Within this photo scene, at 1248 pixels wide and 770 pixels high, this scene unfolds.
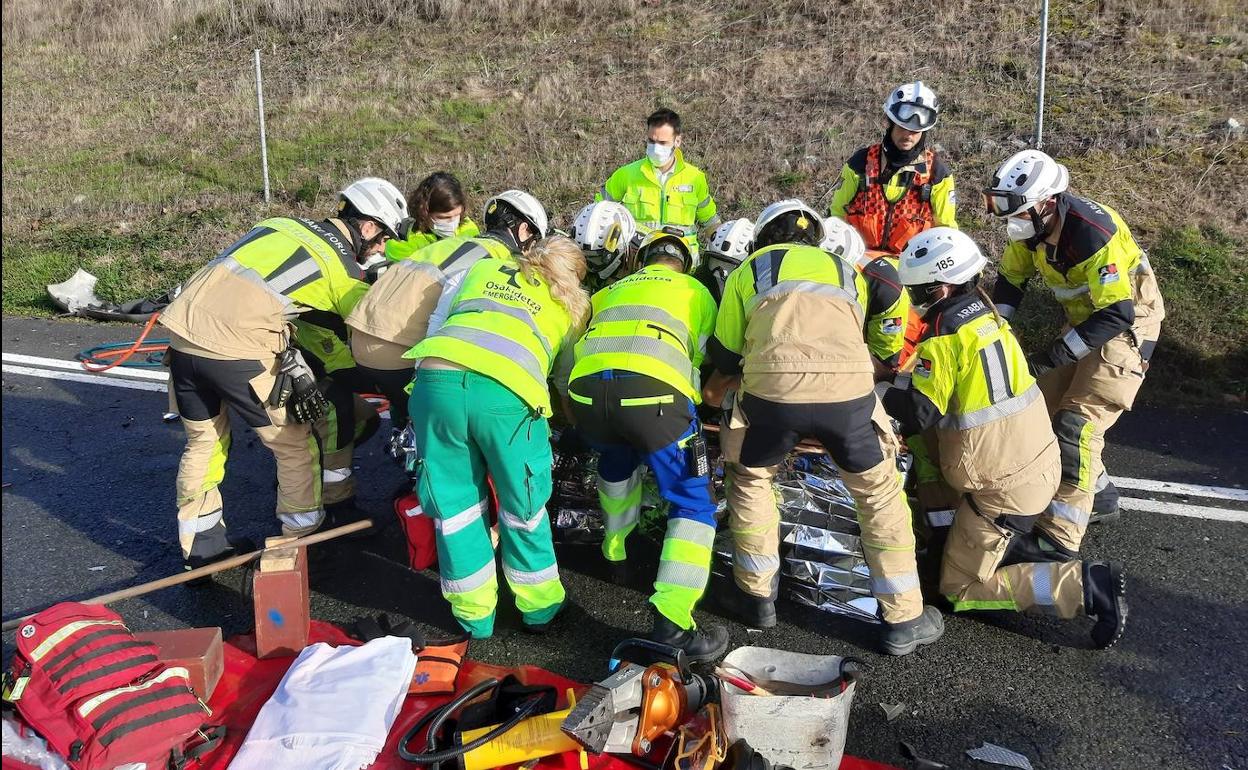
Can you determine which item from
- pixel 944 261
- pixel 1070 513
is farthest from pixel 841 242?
pixel 1070 513

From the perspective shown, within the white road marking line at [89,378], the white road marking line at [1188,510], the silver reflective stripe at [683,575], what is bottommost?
the white road marking line at [1188,510]

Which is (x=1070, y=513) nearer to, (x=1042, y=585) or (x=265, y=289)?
(x=1042, y=585)

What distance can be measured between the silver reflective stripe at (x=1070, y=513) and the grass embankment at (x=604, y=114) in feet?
8.77

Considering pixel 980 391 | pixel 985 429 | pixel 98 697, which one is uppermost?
pixel 980 391

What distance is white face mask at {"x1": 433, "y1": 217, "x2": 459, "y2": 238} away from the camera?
17.2 ft

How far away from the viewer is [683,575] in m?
4.05

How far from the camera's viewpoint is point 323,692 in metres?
3.54

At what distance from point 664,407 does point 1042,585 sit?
6.20 feet

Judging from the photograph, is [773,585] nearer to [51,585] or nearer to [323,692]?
[323,692]

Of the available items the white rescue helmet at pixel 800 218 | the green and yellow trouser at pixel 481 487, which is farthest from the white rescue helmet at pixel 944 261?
the green and yellow trouser at pixel 481 487

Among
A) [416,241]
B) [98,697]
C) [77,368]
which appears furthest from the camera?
[77,368]

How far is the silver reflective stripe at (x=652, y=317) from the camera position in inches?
159

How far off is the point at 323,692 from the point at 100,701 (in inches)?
30.0

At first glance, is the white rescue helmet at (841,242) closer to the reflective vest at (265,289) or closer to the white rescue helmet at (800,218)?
the white rescue helmet at (800,218)
